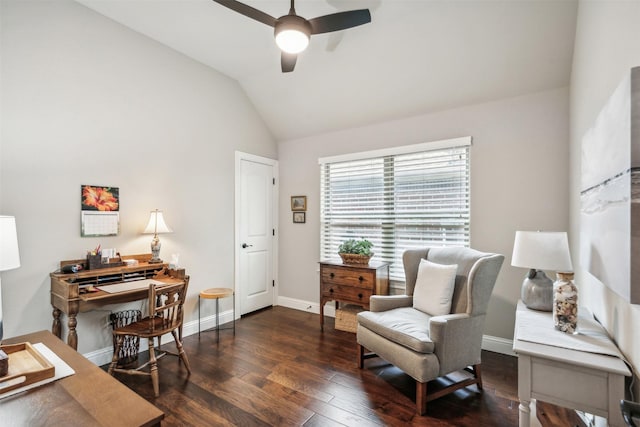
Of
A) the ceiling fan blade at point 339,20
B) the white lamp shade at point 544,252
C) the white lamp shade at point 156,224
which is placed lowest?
the white lamp shade at point 544,252

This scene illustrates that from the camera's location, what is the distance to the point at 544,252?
193 centimetres

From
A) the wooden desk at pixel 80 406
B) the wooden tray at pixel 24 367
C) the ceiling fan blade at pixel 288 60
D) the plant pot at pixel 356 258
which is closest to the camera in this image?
the wooden desk at pixel 80 406

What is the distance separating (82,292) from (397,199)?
3126 millimetres

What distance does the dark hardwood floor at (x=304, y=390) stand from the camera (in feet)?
6.58

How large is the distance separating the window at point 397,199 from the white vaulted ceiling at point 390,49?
514 mm

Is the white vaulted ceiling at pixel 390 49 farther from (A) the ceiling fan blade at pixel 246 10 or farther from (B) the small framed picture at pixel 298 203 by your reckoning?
(B) the small framed picture at pixel 298 203

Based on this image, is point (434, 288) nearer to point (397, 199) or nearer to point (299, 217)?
point (397, 199)

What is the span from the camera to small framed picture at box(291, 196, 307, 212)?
4.36 metres

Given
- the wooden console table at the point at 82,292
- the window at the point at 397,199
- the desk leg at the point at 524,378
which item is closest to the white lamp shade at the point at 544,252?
the desk leg at the point at 524,378

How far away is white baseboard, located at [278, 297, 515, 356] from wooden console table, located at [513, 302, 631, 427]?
165 cm

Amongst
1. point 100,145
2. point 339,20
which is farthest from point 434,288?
point 100,145

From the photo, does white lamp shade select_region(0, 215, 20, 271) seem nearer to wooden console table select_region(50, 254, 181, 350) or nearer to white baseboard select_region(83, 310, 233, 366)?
wooden console table select_region(50, 254, 181, 350)

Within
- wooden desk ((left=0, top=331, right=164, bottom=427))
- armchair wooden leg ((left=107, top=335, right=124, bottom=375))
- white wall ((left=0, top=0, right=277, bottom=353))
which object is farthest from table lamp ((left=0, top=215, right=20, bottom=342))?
armchair wooden leg ((left=107, top=335, right=124, bottom=375))

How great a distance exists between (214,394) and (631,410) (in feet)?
7.61
